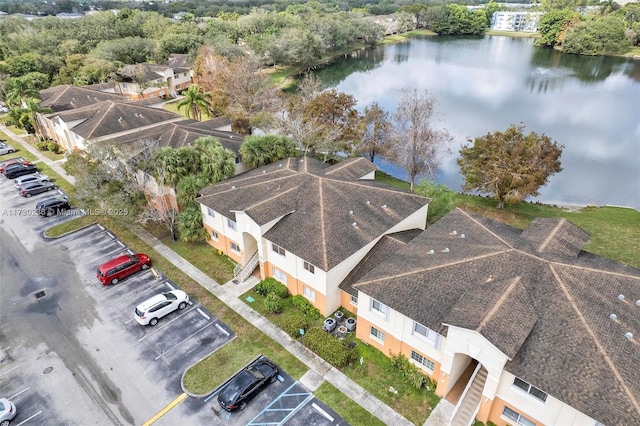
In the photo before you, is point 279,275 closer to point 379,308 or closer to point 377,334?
point 377,334

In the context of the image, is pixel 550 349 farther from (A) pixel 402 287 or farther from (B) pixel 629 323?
(A) pixel 402 287

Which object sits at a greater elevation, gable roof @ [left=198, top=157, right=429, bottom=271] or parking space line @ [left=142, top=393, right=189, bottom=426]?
gable roof @ [left=198, top=157, right=429, bottom=271]

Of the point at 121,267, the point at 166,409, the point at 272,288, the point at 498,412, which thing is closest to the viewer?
the point at 498,412

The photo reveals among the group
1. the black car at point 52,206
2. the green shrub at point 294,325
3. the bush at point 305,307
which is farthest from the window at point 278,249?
the black car at point 52,206

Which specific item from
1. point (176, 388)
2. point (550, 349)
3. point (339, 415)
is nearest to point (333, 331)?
point (339, 415)

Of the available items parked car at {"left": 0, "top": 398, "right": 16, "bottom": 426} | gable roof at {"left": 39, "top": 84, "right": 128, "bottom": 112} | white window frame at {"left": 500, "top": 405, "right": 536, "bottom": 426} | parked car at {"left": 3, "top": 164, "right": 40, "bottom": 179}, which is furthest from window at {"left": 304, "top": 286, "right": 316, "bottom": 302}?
gable roof at {"left": 39, "top": 84, "right": 128, "bottom": 112}

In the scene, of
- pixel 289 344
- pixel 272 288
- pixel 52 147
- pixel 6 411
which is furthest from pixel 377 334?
pixel 52 147

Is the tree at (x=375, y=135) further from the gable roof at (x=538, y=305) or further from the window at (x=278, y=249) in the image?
the gable roof at (x=538, y=305)

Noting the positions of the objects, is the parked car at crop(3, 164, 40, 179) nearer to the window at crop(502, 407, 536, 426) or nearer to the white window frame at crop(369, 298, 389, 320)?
the white window frame at crop(369, 298, 389, 320)
